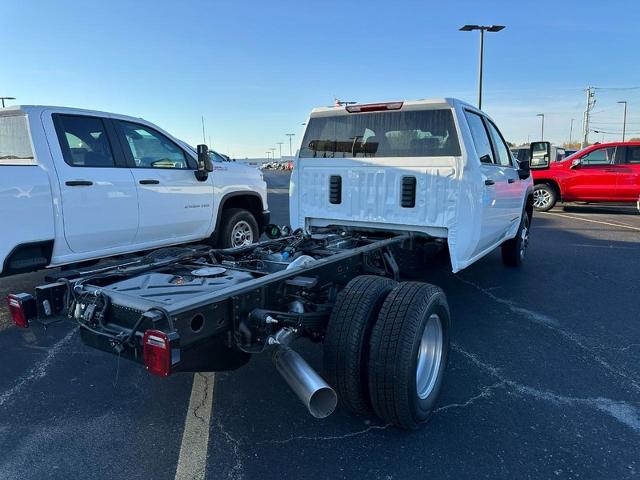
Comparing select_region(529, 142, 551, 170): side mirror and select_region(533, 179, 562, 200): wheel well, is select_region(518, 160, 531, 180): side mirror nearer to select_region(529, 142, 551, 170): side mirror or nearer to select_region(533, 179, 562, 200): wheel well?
select_region(529, 142, 551, 170): side mirror

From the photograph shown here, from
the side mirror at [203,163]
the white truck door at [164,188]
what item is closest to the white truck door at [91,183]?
the white truck door at [164,188]

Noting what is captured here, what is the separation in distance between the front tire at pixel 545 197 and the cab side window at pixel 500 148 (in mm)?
8870

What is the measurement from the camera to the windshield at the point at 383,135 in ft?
15.5

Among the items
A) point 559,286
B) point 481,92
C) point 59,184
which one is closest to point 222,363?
point 59,184

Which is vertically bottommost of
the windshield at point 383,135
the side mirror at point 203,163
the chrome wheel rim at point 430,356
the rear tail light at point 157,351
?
the chrome wheel rim at point 430,356

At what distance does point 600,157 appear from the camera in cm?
1377

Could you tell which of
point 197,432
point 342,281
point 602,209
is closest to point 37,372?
point 197,432

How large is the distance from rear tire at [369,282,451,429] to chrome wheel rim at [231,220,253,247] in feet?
14.2

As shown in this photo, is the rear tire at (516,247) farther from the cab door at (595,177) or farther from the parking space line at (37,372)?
the cab door at (595,177)

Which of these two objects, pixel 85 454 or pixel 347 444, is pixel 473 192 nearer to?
pixel 347 444

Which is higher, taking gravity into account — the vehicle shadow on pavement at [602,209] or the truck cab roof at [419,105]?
the truck cab roof at [419,105]

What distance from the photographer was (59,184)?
15.4ft

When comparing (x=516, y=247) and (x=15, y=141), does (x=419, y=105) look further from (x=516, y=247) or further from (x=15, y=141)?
(x=15, y=141)

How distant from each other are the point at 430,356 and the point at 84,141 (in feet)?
13.6
